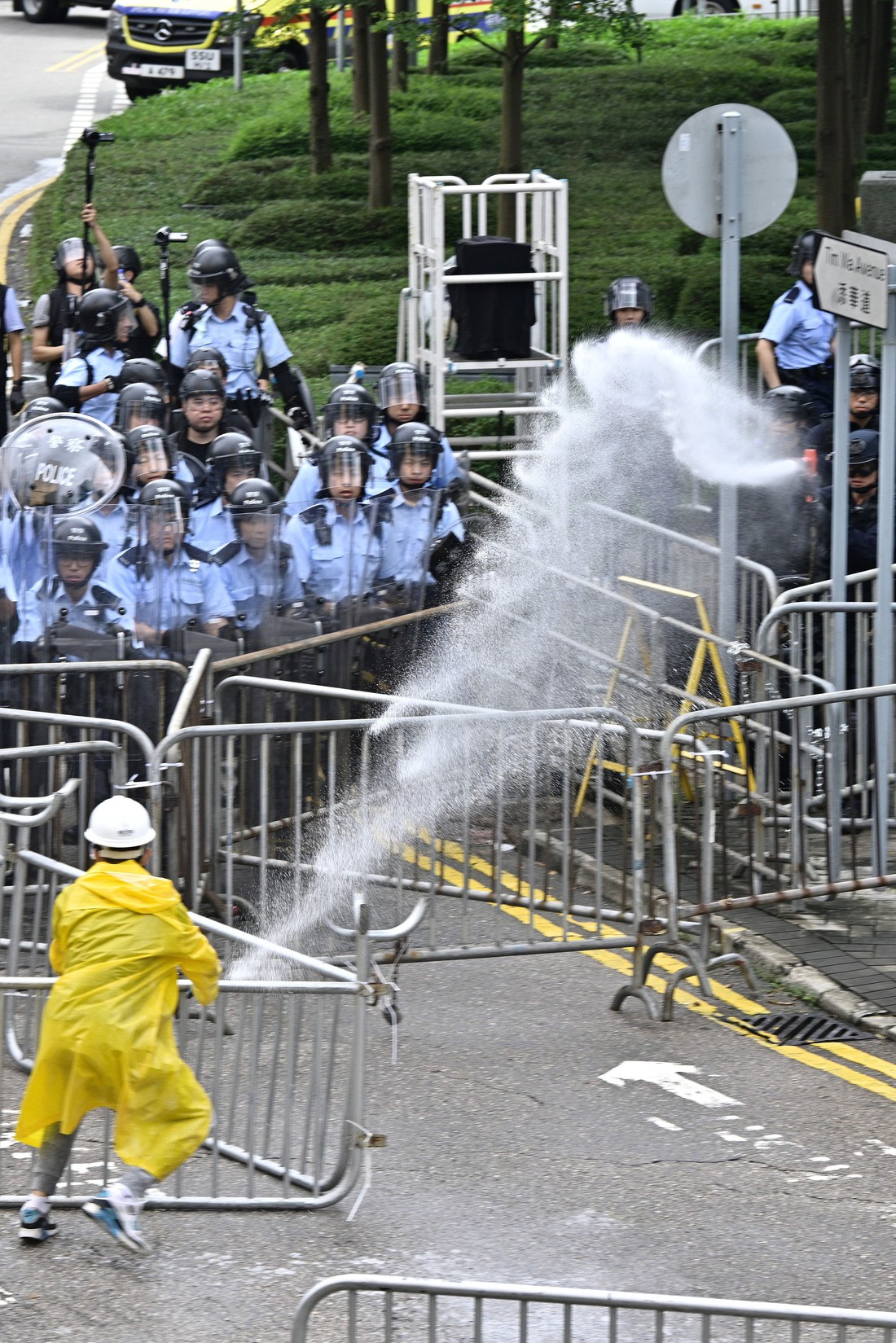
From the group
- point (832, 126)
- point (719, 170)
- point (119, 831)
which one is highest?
point (832, 126)

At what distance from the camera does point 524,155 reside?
82.8ft

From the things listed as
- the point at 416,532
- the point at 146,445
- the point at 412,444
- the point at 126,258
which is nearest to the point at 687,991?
the point at 416,532

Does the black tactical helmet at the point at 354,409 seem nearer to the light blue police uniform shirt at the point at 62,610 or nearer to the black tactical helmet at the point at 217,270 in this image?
the black tactical helmet at the point at 217,270

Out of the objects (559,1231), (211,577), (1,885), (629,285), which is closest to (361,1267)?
(559,1231)

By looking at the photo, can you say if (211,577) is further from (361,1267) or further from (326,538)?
(361,1267)

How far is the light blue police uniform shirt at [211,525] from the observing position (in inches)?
417

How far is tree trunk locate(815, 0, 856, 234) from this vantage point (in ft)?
58.9

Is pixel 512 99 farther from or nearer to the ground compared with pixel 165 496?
farther from the ground

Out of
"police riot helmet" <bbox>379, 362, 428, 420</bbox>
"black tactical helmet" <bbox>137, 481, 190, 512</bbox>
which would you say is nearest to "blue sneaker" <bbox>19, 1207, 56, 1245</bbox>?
"black tactical helmet" <bbox>137, 481, 190, 512</bbox>

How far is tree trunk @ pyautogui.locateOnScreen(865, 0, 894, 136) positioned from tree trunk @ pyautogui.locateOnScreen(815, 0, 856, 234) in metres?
8.32

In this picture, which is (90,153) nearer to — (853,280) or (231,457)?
(231,457)

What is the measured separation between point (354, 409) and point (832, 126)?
8.06m

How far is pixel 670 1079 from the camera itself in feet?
24.9

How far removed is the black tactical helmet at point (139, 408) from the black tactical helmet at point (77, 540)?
6.71 feet
